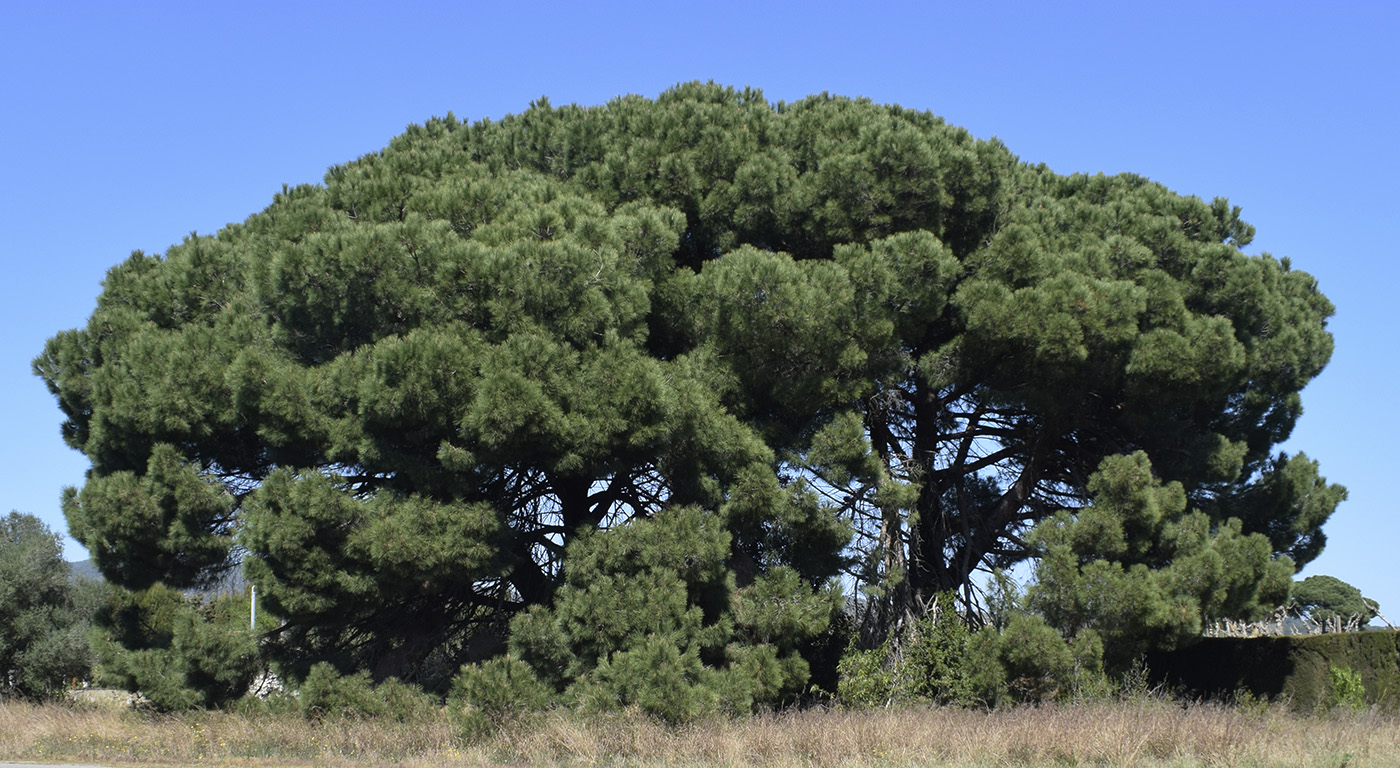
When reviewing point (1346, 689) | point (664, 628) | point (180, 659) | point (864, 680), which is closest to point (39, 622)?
point (180, 659)

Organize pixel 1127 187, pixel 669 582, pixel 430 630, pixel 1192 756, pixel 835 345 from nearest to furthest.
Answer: pixel 1192 756
pixel 669 582
pixel 835 345
pixel 430 630
pixel 1127 187

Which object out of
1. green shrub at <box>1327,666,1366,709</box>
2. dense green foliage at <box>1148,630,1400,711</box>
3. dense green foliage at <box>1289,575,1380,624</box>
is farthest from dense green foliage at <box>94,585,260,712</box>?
dense green foliage at <box>1289,575,1380,624</box>

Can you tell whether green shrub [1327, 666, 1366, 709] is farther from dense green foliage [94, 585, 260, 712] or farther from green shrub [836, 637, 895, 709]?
dense green foliage [94, 585, 260, 712]

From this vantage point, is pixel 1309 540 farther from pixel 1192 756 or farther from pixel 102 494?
pixel 102 494

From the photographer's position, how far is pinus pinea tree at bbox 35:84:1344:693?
1411cm

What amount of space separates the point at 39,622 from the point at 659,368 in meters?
14.8

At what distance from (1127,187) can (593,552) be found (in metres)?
11.7

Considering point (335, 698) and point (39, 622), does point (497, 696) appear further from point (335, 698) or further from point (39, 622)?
point (39, 622)

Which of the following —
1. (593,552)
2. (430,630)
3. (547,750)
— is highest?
(593,552)

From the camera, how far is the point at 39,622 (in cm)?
2116

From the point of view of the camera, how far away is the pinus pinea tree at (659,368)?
1411cm

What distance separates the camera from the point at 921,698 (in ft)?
49.2

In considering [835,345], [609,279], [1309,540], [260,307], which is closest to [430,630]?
[260,307]

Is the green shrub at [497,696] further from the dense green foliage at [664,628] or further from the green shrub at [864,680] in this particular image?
the green shrub at [864,680]
